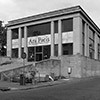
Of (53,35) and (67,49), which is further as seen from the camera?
(53,35)

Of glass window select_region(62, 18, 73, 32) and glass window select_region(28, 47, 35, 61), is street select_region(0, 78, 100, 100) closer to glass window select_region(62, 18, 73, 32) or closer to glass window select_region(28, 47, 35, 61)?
glass window select_region(62, 18, 73, 32)

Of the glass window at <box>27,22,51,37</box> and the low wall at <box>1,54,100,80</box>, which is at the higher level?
the glass window at <box>27,22,51,37</box>

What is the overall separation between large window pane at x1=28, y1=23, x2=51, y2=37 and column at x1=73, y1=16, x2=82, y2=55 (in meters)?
6.41

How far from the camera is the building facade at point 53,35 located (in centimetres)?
3831

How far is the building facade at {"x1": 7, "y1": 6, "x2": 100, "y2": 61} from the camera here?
126 ft

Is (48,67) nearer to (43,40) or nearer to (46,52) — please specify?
(46,52)

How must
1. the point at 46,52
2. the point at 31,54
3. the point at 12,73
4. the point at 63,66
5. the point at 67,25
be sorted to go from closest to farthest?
the point at 12,73 < the point at 63,66 < the point at 67,25 < the point at 46,52 < the point at 31,54

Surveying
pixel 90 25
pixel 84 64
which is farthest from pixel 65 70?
pixel 90 25

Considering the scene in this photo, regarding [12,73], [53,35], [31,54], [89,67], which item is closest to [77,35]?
[53,35]

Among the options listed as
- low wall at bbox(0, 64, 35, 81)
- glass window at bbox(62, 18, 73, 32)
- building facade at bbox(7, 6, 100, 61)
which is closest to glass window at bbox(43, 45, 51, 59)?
building facade at bbox(7, 6, 100, 61)

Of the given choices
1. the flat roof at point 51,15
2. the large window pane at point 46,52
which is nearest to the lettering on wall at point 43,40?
the large window pane at point 46,52

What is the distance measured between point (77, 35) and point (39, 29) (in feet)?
32.3

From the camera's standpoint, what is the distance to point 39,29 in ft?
144

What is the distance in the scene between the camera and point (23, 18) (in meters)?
46.0
